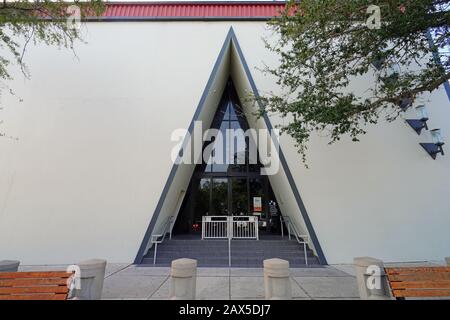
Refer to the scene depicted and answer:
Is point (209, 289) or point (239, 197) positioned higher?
point (239, 197)

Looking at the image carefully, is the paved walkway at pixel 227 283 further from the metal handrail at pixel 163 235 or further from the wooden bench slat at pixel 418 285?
the wooden bench slat at pixel 418 285

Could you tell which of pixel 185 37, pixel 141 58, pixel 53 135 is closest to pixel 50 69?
pixel 53 135

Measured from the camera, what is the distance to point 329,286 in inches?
209

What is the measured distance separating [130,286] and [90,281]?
4.18 feet

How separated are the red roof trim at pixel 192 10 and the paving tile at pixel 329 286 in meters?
9.14

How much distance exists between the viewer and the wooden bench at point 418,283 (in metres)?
3.42

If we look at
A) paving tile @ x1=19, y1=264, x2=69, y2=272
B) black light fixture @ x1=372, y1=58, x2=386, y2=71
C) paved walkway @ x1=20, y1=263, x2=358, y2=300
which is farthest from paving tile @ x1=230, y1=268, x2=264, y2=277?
black light fixture @ x1=372, y1=58, x2=386, y2=71

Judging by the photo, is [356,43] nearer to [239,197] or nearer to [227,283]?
[227,283]

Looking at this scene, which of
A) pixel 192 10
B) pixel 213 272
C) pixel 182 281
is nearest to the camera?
pixel 182 281

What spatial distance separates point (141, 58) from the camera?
9.01 meters

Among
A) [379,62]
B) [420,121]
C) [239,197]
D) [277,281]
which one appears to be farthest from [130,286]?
[420,121]

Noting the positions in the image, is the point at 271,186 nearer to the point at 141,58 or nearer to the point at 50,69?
the point at 141,58

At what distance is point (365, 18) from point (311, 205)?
514 cm

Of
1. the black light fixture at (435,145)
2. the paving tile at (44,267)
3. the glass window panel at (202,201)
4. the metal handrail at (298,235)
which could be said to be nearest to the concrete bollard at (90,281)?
the paving tile at (44,267)
